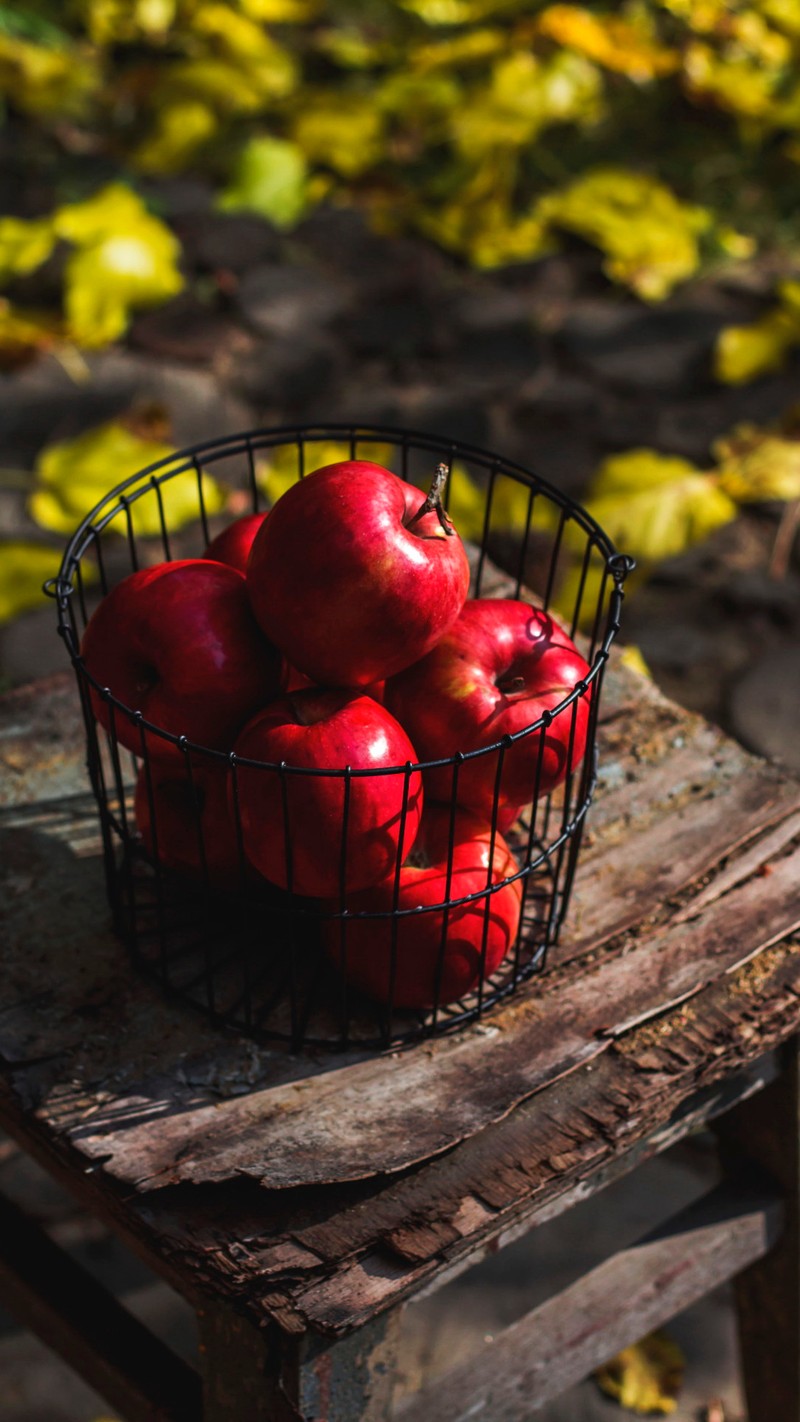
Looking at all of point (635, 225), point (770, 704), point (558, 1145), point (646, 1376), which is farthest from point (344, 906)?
point (635, 225)

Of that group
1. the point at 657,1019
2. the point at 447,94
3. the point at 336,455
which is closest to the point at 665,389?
the point at 336,455

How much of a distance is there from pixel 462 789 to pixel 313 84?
3289mm

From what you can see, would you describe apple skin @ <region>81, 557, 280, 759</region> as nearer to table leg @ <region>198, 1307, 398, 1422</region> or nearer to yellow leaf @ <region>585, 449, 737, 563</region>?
table leg @ <region>198, 1307, 398, 1422</region>

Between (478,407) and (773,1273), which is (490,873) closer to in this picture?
(773,1273)

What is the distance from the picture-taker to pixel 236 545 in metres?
1.14

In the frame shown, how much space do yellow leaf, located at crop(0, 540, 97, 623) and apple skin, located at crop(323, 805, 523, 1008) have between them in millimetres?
1318

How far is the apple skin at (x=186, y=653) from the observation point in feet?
3.25

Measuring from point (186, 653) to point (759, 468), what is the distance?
6.11 ft

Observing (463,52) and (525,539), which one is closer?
(525,539)

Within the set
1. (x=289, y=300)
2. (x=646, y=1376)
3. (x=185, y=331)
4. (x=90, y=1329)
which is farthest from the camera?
(x=289, y=300)

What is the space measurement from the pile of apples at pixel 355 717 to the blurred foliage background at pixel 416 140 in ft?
5.81

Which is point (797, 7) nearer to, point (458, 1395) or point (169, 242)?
point (169, 242)

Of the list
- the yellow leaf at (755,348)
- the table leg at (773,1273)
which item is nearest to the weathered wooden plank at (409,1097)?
the table leg at (773,1273)

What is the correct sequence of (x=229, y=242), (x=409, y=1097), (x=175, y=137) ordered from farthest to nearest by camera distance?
1. (x=175, y=137)
2. (x=229, y=242)
3. (x=409, y=1097)
